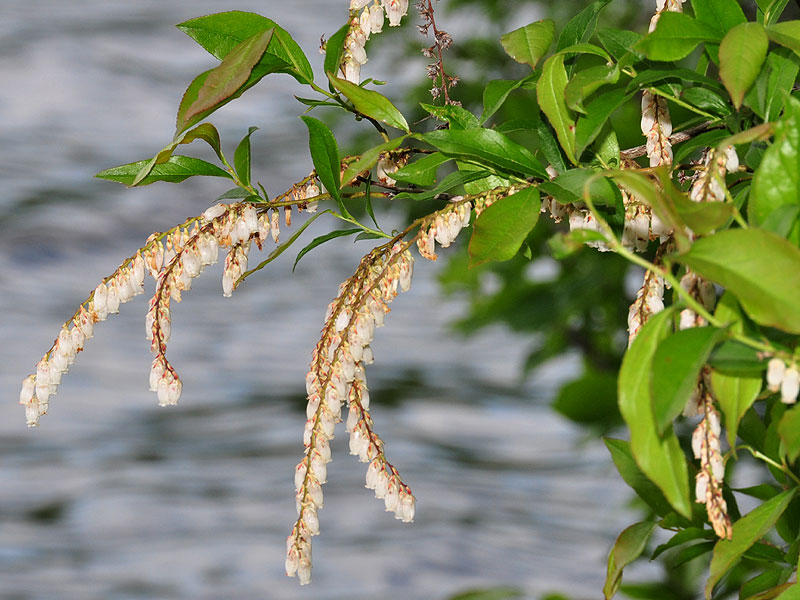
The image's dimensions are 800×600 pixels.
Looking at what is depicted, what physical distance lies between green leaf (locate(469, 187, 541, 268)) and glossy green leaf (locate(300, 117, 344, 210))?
5 centimetres

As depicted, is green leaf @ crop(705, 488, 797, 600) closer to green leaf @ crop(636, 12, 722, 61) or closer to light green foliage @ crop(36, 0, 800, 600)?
light green foliage @ crop(36, 0, 800, 600)

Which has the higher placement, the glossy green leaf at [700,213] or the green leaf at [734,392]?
the glossy green leaf at [700,213]

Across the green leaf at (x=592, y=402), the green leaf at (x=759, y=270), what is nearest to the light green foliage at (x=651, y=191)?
the green leaf at (x=759, y=270)

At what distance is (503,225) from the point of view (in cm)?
32

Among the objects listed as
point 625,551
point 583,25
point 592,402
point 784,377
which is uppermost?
point 583,25

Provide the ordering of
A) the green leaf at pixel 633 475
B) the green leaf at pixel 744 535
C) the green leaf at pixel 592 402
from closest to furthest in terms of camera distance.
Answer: the green leaf at pixel 744 535
the green leaf at pixel 633 475
the green leaf at pixel 592 402

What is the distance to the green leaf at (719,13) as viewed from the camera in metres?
0.30

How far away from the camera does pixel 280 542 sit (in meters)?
1.98

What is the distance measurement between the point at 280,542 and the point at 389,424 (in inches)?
24.3

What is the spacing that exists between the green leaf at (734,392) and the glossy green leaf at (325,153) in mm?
142

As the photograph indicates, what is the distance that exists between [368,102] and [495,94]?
5cm

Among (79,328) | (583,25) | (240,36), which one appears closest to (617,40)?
(583,25)

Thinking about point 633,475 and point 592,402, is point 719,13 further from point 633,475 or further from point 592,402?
point 592,402

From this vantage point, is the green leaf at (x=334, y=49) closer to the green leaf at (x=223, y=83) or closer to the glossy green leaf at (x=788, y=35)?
the green leaf at (x=223, y=83)
